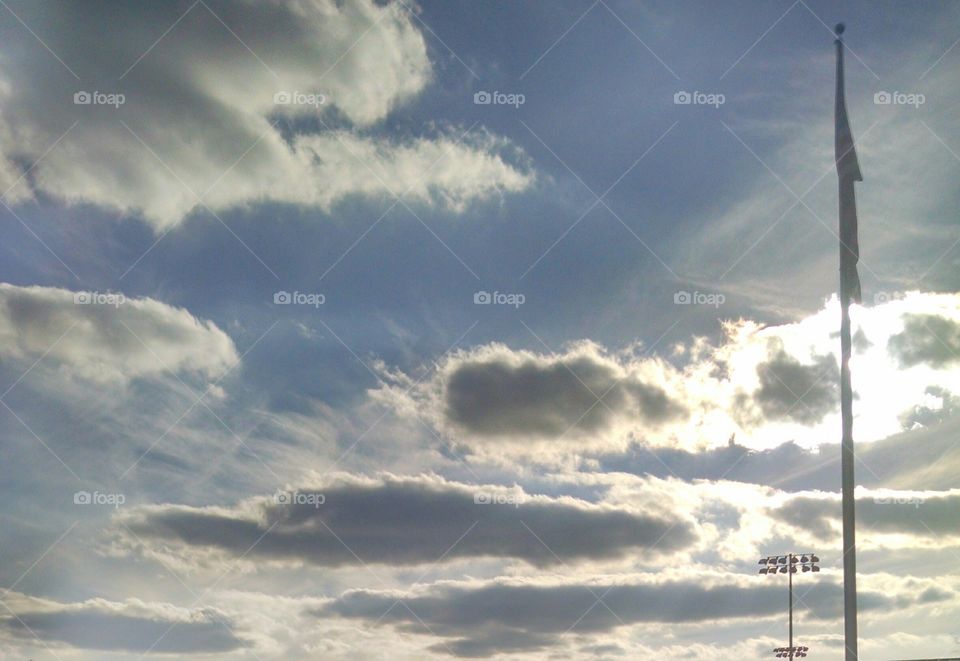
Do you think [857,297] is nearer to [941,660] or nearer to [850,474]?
[850,474]

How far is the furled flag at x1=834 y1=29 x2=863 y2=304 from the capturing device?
22.7 meters

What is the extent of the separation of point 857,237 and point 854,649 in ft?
30.3

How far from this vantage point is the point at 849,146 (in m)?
23.3

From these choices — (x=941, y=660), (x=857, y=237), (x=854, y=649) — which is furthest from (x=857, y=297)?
(x=941, y=660)

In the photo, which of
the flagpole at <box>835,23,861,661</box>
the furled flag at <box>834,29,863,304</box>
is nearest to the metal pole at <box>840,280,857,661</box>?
the flagpole at <box>835,23,861,661</box>

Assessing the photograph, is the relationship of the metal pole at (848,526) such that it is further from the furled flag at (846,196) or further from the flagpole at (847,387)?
the furled flag at (846,196)

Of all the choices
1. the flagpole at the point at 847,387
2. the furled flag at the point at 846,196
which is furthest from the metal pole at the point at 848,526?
the furled flag at the point at 846,196

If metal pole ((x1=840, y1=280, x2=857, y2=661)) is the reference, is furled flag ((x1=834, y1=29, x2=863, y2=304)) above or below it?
above

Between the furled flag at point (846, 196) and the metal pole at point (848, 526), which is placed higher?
the furled flag at point (846, 196)

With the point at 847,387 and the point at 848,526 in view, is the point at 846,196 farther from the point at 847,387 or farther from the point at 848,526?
the point at 848,526

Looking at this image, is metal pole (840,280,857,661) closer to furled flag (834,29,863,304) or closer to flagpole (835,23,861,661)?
flagpole (835,23,861,661)

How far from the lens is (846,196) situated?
2317 centimetres

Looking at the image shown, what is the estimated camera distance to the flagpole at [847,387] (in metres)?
20.6

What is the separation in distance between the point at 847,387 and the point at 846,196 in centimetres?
479
